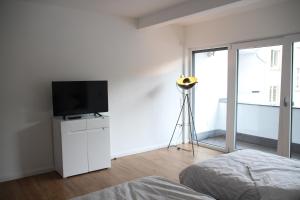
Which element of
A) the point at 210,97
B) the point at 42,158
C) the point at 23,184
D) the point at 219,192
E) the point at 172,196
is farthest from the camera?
the point at 210,97

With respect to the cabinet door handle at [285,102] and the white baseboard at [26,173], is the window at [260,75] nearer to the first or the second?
the cabinet door handle at [285,102]

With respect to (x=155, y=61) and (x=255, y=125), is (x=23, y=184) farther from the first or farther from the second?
(x=255, y=125)

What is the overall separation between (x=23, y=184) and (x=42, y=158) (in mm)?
484

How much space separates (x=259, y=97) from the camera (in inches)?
170

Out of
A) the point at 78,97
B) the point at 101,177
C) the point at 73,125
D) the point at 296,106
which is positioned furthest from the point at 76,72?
the point at 296,106

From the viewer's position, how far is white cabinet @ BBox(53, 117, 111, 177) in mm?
3637

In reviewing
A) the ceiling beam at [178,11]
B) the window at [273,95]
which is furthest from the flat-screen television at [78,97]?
the window at [273,95]

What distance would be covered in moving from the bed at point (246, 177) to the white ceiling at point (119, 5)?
237 centimetres

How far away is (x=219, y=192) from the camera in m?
2.30

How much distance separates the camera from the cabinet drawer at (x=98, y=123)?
3831 millimetres

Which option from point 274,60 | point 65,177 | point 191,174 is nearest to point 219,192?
point 191,174

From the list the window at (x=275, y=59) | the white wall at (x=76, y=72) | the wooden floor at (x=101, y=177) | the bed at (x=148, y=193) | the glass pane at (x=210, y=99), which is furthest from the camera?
the glass pane at (x=210, y=99)

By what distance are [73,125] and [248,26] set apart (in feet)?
10.7

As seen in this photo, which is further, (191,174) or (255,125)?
(255,125)
